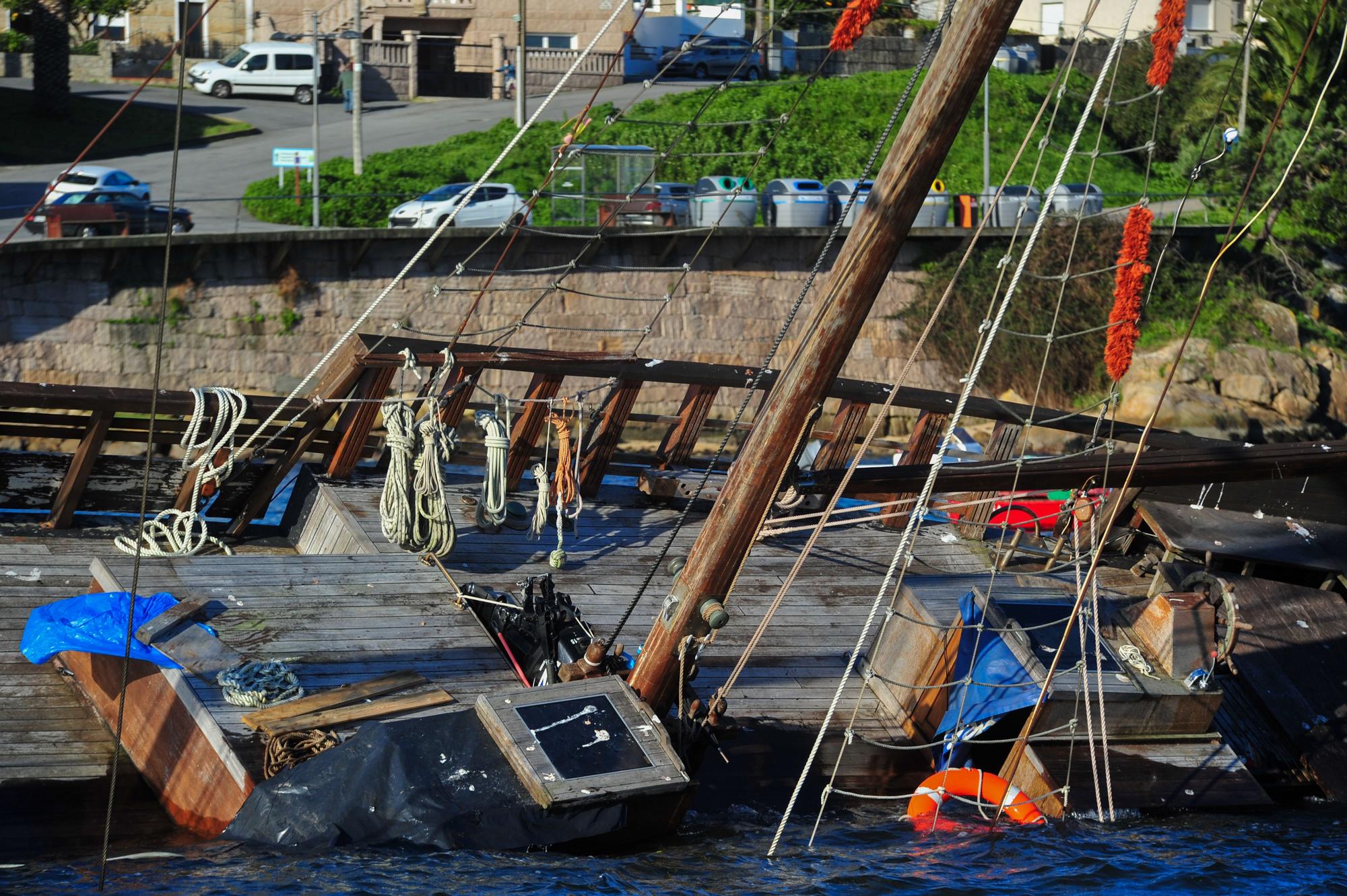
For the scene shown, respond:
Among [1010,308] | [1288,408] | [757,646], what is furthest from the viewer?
[1010,308]

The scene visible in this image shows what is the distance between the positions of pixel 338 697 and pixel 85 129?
3563 centimetres

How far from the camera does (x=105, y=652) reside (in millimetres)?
7160

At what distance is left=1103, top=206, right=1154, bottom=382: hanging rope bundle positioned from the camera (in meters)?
8.38

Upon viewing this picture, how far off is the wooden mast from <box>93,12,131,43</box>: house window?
47.7 meters

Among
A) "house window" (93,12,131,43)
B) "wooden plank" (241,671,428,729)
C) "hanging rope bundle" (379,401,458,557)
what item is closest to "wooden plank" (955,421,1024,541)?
"hanging rope bundle" (379,401,458,557)

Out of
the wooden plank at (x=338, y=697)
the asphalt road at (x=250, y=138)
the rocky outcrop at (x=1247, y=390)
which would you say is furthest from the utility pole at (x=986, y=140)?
the wooden plank at (x=338, y=697)

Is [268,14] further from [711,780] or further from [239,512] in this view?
[711,780]

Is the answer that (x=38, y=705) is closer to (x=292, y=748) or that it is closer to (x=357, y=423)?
(x=292, y=748)

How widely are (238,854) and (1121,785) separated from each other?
184 inches

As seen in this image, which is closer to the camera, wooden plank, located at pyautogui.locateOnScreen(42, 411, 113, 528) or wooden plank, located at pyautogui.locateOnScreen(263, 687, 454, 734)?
wooden plank, located at pyautogui.locateOnScreen(263, 687, 454, 734)

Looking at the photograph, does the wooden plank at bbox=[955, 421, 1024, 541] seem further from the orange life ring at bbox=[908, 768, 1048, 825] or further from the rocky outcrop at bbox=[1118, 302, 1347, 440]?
the rocky outcrop at bbox=[1118, 302, 1347, 440]

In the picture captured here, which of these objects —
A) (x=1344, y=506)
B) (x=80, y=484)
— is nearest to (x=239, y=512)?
(x=80, y=484)

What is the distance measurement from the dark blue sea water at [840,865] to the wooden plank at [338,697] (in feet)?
2.35

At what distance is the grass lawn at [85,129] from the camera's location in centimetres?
3619
